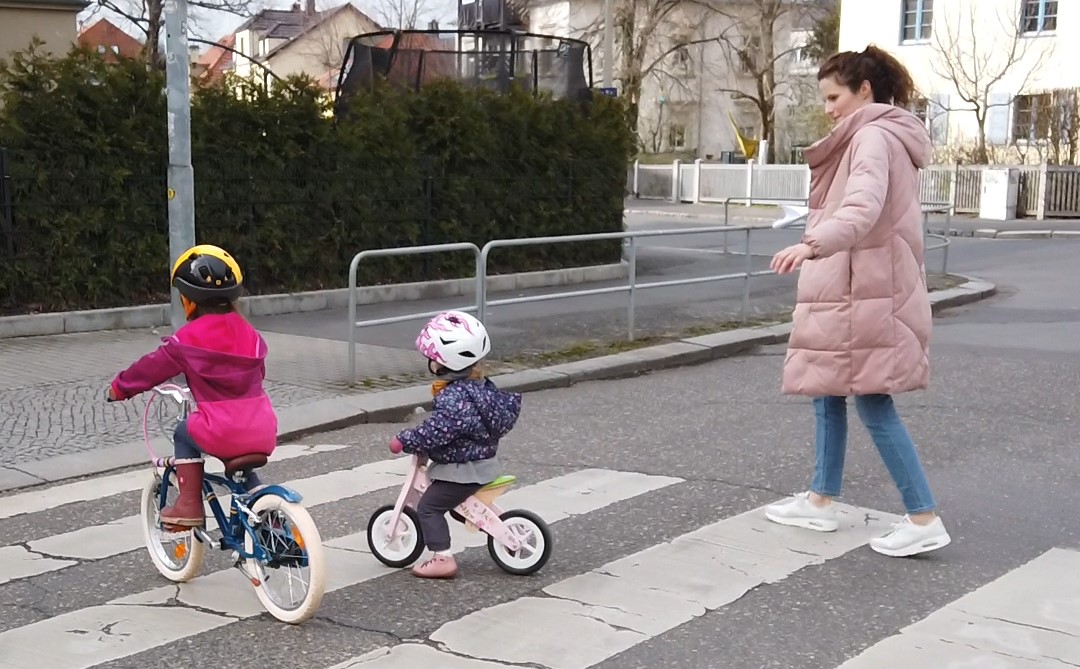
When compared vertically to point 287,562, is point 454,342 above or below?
above

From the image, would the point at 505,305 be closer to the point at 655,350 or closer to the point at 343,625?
the point at 655,350

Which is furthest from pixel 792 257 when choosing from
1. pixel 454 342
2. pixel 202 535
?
pixel 202 535

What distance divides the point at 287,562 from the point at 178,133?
6.71m

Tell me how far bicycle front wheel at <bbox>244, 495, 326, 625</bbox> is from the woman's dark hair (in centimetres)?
286

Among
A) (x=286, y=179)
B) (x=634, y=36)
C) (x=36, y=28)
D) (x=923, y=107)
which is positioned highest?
(x=634, y=36)

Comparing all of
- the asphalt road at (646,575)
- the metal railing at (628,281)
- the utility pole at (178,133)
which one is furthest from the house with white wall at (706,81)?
the asphalt road at (646,575)

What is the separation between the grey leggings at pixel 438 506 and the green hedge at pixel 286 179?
27.8ft

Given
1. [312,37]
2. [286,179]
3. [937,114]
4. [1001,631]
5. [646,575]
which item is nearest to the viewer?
[1001,631]

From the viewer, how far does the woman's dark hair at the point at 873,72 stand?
5348mm

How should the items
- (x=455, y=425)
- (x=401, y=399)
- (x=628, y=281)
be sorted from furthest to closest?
(x=628, y=281) → (x=401, y=399) → (x=455, y=425)

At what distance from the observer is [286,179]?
1439 cm

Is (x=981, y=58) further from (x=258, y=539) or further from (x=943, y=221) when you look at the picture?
(x=258, y=539)

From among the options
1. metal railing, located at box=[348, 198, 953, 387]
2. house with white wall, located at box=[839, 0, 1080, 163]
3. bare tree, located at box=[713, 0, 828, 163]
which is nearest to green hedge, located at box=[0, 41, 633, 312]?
metal railing, located at box=[348, 198, 953, 387]

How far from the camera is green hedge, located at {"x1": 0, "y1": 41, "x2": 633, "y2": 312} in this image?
12.4 metres
